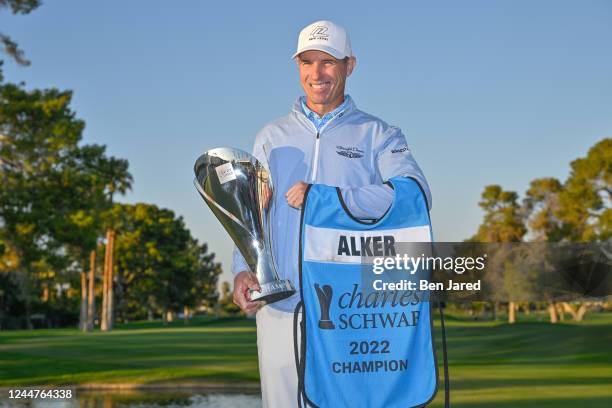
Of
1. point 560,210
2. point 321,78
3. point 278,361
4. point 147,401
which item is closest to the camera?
point 278,361

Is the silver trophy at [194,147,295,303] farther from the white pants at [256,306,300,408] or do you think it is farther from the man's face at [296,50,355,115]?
the man's face at [296,50,355,115]

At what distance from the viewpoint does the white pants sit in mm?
3047

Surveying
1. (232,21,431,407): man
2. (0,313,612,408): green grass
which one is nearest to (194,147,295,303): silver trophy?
(232,21,431,407): man

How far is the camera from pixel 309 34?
3.27m

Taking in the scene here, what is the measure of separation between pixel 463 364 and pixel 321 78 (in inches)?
922

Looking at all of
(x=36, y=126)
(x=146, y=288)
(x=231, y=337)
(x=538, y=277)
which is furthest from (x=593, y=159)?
(x=146, y=288)

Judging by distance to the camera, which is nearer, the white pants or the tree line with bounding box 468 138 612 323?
the white pants

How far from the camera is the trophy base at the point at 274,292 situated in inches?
115

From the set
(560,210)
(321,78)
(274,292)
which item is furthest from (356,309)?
(560,210)

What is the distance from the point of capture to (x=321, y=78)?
132 inches

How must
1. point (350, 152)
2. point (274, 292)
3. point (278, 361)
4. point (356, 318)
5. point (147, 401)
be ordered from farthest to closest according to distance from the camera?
point (147, 401) → point (350, 152) → point (278, 361) → point (274, 292) → point (356, 318)

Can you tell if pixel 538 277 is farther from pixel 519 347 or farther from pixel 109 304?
pixel 109 304

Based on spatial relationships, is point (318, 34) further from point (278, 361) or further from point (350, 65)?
point (278, 361)

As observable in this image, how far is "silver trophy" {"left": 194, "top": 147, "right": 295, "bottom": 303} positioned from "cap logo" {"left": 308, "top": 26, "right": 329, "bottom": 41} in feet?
1.87
